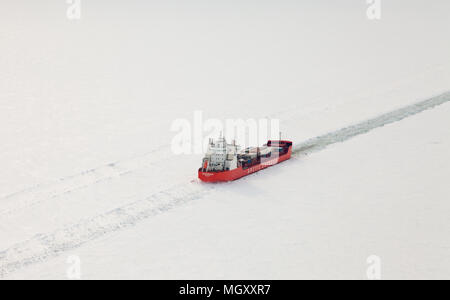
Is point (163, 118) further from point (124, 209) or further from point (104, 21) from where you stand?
point (104, 21)

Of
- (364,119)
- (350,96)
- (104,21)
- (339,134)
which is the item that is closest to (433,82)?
(350,96)

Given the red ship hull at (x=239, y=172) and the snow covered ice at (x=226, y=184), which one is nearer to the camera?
the snow covered ice at (x=226, y=184)

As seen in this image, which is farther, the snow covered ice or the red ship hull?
the red ship hull
